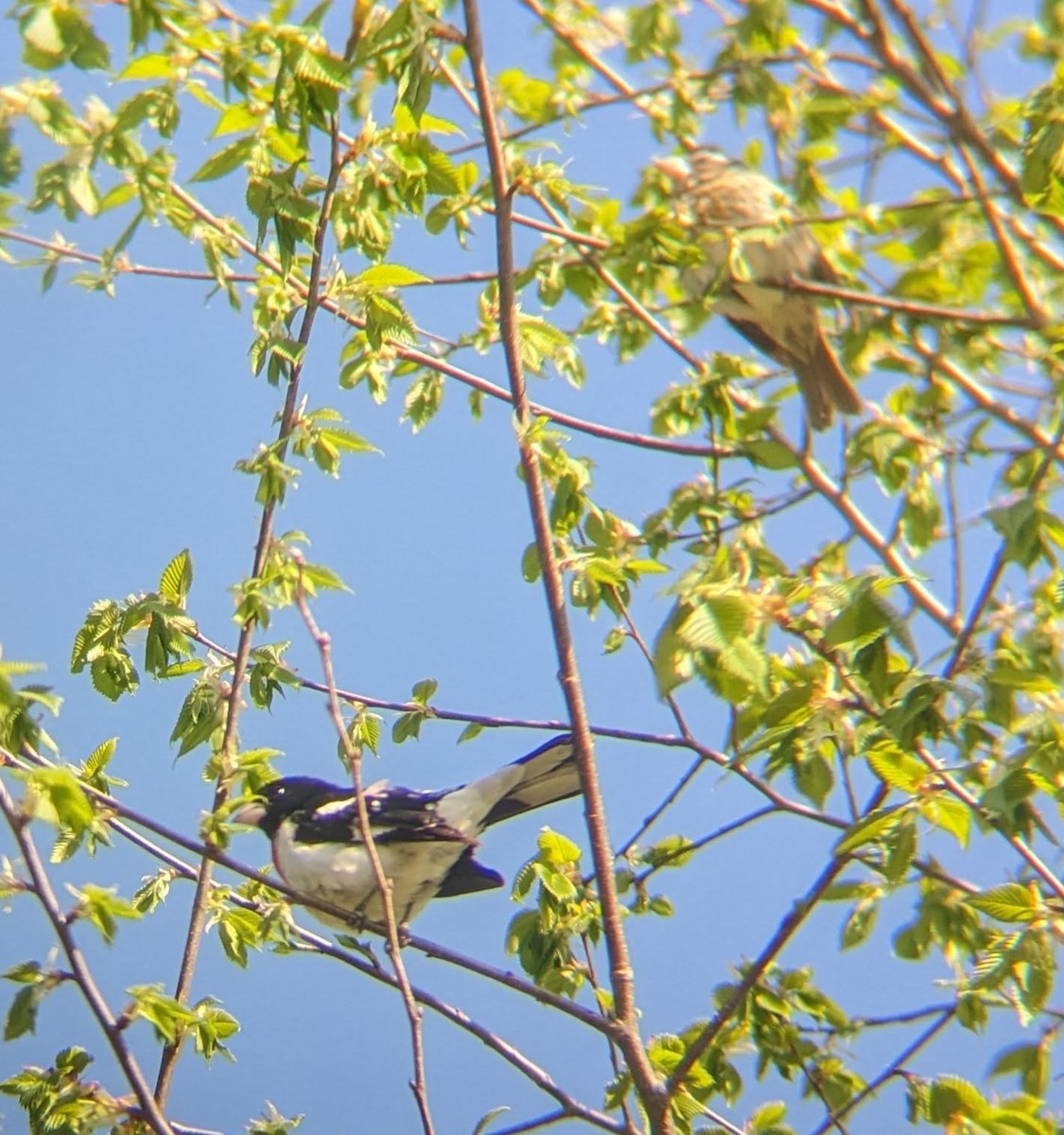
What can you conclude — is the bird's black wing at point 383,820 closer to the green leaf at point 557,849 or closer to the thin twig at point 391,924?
the green leaf at point 557,849

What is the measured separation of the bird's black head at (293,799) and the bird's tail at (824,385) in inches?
56.8

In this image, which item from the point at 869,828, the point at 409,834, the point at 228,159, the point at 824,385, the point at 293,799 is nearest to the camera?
the point at 869,828

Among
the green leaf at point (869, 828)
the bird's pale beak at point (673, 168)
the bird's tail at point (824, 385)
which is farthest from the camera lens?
the bird's tail at point (824, 385)

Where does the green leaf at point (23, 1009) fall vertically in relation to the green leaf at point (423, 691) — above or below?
below

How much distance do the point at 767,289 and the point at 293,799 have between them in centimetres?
176

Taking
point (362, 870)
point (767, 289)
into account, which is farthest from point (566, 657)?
point (362, 870)

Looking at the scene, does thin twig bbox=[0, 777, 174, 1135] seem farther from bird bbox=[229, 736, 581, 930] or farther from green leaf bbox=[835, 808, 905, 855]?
bird bbox=[229, 736, 581, 930]

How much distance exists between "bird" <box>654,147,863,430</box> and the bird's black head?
1447mm

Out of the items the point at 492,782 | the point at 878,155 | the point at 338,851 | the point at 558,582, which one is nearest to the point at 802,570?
the point at 558,582

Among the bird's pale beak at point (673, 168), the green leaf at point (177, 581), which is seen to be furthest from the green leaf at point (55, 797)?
the bird's pale beak at point (673, 168)

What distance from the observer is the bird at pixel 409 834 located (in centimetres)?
300

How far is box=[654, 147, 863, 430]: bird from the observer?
2.21 metres

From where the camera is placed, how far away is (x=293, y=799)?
3.33 meters

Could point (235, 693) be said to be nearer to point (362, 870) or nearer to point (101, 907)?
point (101, 907)
